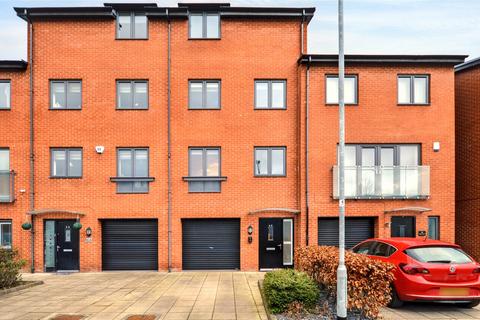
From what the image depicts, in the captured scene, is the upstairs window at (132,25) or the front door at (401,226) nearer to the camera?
the front door at (401,226)

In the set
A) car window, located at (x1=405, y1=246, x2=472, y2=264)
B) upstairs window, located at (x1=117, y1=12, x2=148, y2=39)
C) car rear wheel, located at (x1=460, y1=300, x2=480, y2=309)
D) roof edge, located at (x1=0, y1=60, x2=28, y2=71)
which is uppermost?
upstairs window, located at (x1=117, y1=12, x2=148, y2=39)

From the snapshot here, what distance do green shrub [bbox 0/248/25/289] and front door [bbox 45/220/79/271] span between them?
295cm

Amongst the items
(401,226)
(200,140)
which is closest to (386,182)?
(401,226)

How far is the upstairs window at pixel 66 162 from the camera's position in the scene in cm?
1480

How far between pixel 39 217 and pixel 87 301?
6014 mm

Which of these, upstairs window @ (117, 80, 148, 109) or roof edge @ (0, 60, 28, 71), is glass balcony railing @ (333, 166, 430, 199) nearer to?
upstairs window @ (117, 80, 148, 109)

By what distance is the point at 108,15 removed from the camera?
14797 millimetres

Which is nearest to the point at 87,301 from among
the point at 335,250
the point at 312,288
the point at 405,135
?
the point at 312,288

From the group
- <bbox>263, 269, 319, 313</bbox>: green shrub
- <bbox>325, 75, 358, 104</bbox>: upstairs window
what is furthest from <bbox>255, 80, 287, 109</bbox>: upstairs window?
<bbox>263, 269, 319, 313</bbox>: green shrub

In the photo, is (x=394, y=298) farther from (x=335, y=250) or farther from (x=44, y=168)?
(x=44, y=168)

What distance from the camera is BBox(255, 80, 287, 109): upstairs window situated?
15.1m

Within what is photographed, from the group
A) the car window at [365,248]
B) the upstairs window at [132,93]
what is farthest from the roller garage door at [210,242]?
the car window at [365,248]

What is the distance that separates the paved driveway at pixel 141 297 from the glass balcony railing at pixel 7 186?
9.83 ft

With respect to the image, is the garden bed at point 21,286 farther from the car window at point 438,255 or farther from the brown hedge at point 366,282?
the car window at point 438,255
